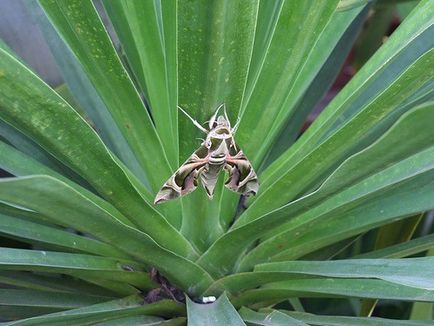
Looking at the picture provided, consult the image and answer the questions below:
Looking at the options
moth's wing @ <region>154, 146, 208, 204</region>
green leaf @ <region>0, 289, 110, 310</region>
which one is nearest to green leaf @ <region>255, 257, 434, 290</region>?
moth's wing @ <region>154, 146, 208, 204</region>

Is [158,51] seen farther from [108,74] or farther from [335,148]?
[335,148]

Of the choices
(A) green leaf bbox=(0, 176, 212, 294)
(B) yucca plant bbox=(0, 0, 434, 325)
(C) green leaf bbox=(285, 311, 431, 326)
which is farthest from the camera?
(C) green leaf bbox=(285, 311, 431, 326)

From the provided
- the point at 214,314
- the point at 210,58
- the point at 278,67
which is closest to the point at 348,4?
the point at 278,67

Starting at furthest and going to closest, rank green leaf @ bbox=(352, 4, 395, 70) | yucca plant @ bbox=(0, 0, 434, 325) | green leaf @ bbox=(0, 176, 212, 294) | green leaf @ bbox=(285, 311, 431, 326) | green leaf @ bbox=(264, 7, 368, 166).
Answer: green leaf @ bbox=(352, 4, 395, 70)
green leaf @ bbox=(264, 7, 368, 166)
green leaf @ bbox=(285, 311, 431, 326)
yucca plant @ bbox=(0, 0, 434, 325)
green leaf @ bbox=(0, 176, 212, 294)

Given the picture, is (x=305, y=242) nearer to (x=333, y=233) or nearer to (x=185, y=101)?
(x=333, y=233)

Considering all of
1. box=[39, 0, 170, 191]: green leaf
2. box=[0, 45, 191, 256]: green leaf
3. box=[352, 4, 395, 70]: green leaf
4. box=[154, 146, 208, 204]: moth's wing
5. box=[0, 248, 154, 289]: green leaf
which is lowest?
box=[0, 248, 154, 289]: green leaf

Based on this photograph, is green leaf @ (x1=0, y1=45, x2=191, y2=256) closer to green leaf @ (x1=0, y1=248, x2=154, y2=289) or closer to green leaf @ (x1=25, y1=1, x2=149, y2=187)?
green leaf @ (x1=0, y1=248, x2=154, y2=289)
